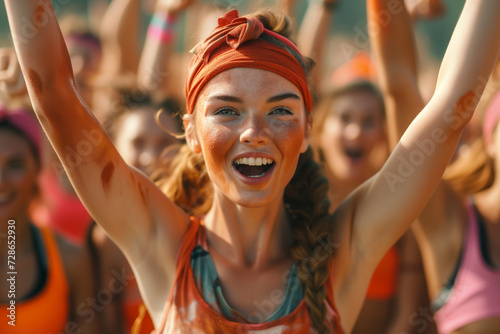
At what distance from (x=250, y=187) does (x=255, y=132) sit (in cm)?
15

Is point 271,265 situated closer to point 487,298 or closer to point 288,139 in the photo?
point 288,139

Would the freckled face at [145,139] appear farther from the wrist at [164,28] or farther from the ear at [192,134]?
the ear at [192,134]

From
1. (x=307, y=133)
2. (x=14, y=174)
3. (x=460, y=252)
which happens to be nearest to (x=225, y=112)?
(x=307, y=133)

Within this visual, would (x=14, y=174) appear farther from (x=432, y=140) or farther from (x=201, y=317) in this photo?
(x=432, y=140)

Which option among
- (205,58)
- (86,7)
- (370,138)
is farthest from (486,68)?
(86,7)

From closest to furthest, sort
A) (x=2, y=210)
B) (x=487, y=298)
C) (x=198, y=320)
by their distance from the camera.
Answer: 1. (x=198, y=320)
2. (x=487, y=298)
3. (x=2, y=210)

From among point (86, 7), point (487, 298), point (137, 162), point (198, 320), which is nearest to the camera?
point (198, 320)

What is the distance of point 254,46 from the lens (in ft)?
5.44

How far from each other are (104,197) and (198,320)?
41 centimetres

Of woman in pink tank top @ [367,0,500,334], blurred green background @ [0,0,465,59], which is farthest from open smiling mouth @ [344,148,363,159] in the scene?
blurred green background @ [0,0,465,59]

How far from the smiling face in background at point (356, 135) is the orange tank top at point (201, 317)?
186cm

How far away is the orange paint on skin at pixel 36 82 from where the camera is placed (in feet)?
4.89

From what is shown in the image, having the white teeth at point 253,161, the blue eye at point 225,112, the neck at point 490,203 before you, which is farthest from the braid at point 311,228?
A: the neck at point 490,203

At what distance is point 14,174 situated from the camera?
2668 mm
